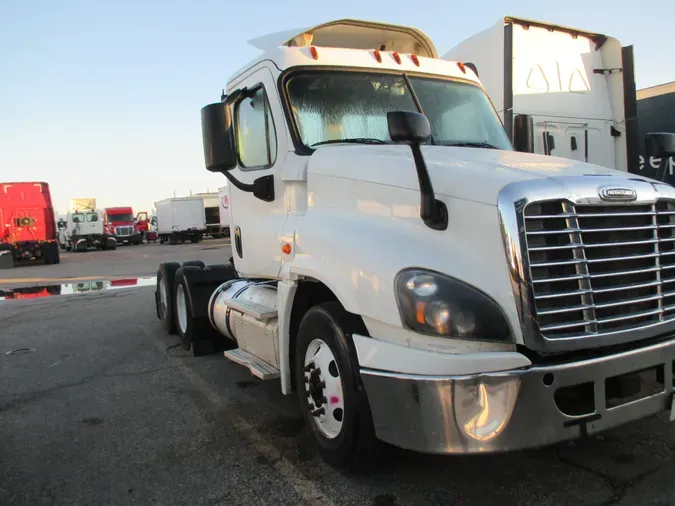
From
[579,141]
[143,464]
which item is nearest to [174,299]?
[143,464]

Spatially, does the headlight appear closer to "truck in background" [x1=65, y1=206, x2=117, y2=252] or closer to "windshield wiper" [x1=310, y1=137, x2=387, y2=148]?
"windshield wiper" [x1=310, y1=137, x2=387, y2=148]

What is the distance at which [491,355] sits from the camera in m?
2.53

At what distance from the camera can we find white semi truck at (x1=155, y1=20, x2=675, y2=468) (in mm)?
2586

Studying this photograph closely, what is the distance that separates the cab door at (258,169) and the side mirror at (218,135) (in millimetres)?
295

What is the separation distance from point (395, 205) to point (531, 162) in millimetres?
838

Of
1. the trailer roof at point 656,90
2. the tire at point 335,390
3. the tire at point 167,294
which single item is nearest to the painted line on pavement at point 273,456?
the tire at point 335,390

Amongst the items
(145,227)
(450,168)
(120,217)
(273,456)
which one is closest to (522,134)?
(450,168)

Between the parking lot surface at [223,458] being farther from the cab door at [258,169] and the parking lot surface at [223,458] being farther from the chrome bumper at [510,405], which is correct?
the cab door at [258,169]

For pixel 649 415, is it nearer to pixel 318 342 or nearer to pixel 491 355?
pixel 491 355

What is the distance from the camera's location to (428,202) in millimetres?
2871

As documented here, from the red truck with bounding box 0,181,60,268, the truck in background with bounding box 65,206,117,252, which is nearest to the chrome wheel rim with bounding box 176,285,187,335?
the red truck with bounding box 0,181,60,268

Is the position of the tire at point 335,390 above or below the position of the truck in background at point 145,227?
below

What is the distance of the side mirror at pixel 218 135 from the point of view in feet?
13.2

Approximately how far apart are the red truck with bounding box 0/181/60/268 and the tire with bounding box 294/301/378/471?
24.0 m
